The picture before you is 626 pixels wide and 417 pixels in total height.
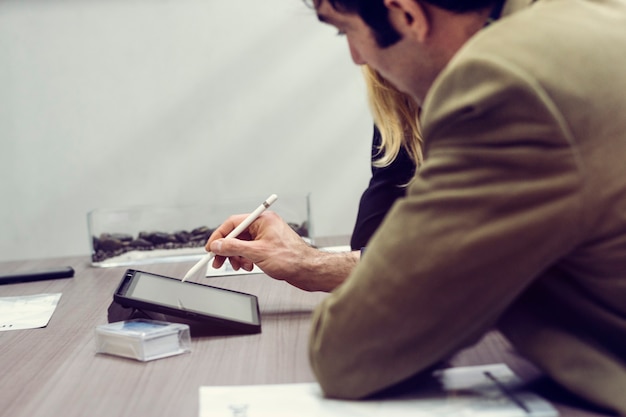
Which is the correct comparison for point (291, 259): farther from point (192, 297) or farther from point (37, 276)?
point (37, 276)

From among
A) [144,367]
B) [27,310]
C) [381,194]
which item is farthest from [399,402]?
[381,194]

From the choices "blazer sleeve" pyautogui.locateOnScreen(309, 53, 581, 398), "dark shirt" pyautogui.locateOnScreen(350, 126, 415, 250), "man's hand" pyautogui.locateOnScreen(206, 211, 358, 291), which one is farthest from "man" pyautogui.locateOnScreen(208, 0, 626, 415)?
"dark shirt" pyautogui.locateOnScreen(350, 126, 415, 250)

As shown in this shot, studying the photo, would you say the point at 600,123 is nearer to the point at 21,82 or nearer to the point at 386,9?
the point at 386,9

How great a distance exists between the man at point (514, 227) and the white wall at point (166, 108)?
82.4 inches

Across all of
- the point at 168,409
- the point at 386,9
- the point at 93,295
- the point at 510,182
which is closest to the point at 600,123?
the point at 510,182

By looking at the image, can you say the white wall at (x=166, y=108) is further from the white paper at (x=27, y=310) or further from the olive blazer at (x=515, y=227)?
the olive blazer at (x=515, y=227)

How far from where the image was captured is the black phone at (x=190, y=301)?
1.17 meters

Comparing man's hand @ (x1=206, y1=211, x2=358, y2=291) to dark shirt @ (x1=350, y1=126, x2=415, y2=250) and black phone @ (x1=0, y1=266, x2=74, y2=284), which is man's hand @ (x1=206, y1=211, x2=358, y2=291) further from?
black phone @ (x1=0, y1=266, x2=74, y2=284)

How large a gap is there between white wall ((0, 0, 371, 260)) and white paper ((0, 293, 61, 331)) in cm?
140

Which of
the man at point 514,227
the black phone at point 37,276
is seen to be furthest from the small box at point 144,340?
the black phone at point 37,276

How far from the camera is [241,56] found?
291cm

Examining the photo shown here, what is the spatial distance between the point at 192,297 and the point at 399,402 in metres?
0.48

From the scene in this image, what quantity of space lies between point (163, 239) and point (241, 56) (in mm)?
1167

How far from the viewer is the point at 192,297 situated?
4.04 feet
